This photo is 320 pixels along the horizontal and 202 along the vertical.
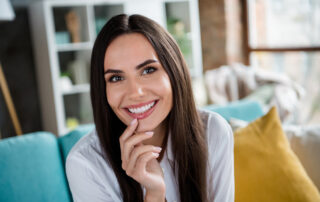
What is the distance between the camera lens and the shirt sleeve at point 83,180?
3.64ft

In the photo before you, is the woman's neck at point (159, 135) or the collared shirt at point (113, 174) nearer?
the collared shirt at point (113, 174)

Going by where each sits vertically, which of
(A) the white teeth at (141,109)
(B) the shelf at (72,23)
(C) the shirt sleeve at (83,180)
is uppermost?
(B) the shelf at (72,23)

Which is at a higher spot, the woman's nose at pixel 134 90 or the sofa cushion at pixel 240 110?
the woman's nose at pixel 134 90

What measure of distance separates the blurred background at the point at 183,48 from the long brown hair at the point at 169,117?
1.98 m

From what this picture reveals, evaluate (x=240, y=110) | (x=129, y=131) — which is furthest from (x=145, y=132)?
(x=240, y=110)

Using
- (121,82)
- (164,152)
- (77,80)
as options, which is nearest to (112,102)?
(121,82)

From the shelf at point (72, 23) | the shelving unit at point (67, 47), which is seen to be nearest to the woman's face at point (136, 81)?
the shelving unit at point (67, 47)

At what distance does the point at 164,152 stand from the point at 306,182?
0.56 metres

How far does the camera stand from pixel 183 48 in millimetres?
4398

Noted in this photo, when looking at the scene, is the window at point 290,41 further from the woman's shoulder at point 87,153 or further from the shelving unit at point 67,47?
the woman's shoulder at point 87,153

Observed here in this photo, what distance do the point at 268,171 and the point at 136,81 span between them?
2.11 ft

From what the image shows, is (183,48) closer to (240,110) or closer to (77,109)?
(77,109)

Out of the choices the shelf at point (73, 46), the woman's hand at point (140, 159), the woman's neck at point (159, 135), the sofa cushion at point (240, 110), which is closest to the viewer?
the woman's hand at point (140, 159)

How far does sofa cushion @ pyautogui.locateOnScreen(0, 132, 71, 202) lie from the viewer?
4.20 feet
